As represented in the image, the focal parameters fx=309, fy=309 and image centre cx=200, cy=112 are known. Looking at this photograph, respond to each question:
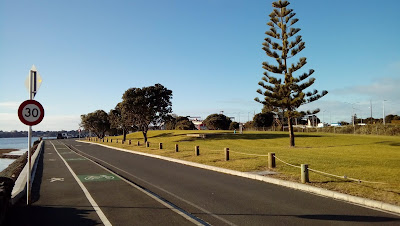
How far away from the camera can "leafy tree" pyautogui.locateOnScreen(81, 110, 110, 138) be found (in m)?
69.8

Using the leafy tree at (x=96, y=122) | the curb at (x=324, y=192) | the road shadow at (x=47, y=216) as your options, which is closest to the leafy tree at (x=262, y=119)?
the leafy tree at (x=96, y=122)

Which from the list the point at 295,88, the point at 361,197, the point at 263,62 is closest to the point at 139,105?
the point at 263,62

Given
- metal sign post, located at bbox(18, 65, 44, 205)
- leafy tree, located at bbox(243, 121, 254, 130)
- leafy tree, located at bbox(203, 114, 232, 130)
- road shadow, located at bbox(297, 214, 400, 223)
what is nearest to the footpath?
→ metal sign post, located at bbox(18, 65, 44, 205)

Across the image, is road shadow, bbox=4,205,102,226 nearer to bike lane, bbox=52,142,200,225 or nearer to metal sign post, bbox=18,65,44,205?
bike lane, bbox=52,142,200,225

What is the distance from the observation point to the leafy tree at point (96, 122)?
229 ft

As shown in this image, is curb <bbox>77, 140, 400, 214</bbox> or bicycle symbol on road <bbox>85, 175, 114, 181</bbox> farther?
bicycle symbol on road <bbox>85, 175, 114, 181</bbox>

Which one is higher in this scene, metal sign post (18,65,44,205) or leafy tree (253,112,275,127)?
leafy tree (253,112,275,127)

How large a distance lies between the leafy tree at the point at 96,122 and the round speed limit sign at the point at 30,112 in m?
64.9

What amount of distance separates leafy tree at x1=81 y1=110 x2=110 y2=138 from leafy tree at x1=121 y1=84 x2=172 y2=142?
31022mm

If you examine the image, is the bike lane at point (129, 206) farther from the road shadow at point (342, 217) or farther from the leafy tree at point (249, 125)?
the leafy tree at point (249, 125)

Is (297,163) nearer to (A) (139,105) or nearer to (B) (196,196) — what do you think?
(B) (196,196)

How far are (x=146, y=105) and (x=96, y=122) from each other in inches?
1312

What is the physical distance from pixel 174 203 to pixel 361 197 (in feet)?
15.9

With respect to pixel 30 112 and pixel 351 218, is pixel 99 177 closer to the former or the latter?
pixel 30 112
